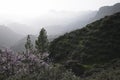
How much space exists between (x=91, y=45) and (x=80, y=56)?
5744 millimetres

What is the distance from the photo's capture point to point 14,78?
16.4 meters

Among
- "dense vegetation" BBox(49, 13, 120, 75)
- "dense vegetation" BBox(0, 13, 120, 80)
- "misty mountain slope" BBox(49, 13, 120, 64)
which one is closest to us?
"dense vegetation" BBox(0, 13, 120, 80)

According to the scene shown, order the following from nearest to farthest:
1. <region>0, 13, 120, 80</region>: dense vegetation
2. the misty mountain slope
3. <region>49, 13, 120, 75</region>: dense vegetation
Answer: <region>0, 13, 120, 80</region>: dense vegetation < <region>49, 13, 120, 75</region>: dense vegetation < the misty mountain slope

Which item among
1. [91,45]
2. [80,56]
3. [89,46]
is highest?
[91,45]

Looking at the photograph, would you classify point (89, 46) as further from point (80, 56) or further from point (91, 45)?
point (80, 56)

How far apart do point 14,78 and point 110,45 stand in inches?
1527

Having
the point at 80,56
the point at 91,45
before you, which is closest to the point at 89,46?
the point at 91,45

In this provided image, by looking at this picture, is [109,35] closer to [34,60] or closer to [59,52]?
[59,52]

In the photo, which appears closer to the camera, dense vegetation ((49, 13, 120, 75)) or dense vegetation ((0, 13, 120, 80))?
dense vegetation ((0, 13, 120, 80))

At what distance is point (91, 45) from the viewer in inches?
2194

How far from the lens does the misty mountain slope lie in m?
49.7

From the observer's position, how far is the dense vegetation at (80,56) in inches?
799

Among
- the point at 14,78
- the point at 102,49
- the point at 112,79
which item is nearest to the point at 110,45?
the point at 102,49

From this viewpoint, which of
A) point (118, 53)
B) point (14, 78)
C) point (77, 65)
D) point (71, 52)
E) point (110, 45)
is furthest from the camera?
point (71, 52)
